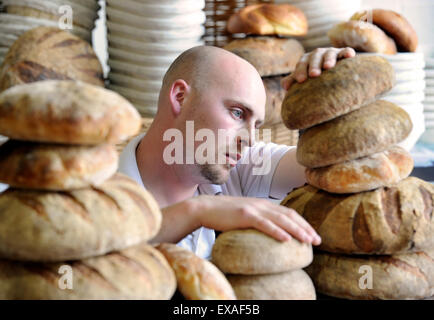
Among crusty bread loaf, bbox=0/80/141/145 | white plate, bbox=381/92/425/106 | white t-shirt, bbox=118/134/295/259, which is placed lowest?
white t-shirt, bbox=118/134/295/259

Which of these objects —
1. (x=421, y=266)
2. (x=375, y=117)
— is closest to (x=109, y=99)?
(x=375, y=117)

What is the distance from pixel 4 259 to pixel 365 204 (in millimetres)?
521

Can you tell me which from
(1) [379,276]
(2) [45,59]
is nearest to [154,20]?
(2) [45,59]

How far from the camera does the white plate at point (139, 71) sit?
1870 mm

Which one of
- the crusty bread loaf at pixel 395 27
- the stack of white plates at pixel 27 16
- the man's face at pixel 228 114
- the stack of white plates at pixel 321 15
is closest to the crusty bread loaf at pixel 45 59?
the stack of white plates at pixel 27 16

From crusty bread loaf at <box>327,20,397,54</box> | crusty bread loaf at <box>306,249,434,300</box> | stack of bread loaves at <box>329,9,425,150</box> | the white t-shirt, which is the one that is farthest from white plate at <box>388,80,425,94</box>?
crusty bread loaf at <box>306,249,434,300</box>

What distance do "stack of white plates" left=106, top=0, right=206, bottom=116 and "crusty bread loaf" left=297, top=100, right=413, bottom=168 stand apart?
1.15 meters

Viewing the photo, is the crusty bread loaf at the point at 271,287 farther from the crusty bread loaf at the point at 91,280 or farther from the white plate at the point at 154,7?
the white plate at the point at 154,7

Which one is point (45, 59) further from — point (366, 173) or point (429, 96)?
point (429, 96)

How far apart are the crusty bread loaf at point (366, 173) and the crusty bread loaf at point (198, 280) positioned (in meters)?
0.28

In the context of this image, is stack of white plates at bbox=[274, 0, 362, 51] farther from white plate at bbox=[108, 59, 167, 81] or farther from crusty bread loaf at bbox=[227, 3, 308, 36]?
white plate at bbox=[108, 59, 167, 81]

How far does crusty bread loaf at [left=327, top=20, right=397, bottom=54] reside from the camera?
1.84m

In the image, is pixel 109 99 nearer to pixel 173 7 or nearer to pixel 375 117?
pixel 375 117

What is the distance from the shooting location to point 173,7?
185cm
